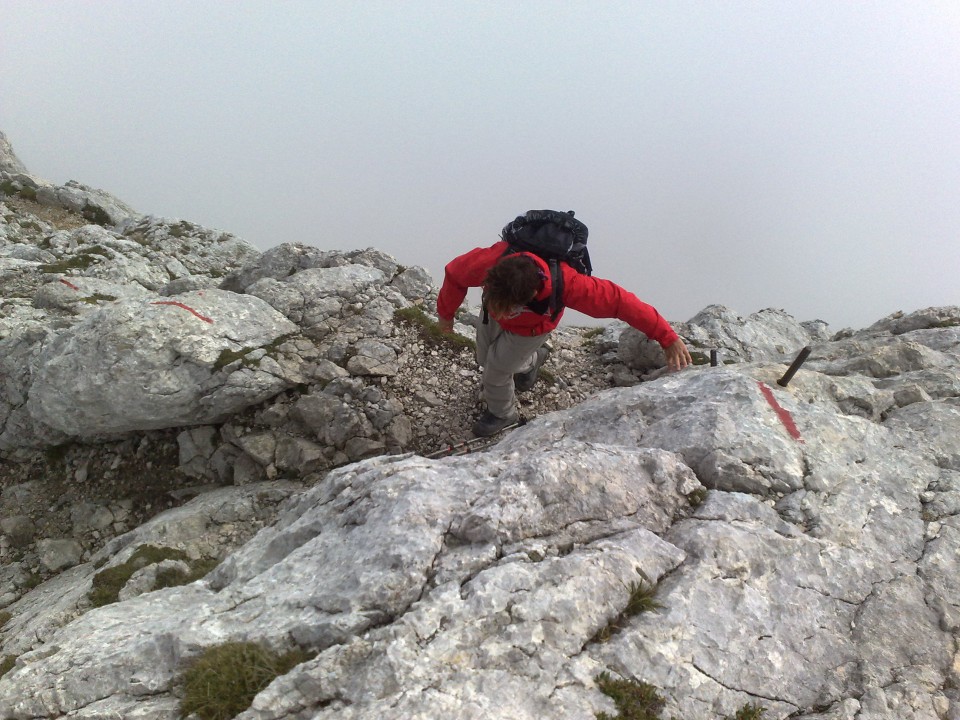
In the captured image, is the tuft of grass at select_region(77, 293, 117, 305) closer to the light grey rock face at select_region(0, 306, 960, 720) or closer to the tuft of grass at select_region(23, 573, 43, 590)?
the tuft of grass at select_region(23, 573, 43, 590)

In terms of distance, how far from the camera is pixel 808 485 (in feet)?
21.6

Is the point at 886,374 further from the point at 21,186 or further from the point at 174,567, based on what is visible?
→ the point at 21,186

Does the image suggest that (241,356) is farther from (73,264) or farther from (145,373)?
(73,264)

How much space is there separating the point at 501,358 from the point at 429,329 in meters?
4.62

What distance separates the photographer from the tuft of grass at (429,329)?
46.0 feet

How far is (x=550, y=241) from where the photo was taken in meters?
8.02

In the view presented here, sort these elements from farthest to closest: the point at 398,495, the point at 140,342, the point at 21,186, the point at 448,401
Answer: the point at 21,186, the point at 448,401, the point at 140,342, the point at 398,495

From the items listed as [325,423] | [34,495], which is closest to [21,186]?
[34,495]

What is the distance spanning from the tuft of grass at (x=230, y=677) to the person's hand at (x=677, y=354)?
717 cm

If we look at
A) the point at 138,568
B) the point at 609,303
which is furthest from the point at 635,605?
the point at 138,568

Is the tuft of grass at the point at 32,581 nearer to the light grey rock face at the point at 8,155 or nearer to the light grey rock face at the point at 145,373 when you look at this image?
the light grey rock face at the point at 145,373

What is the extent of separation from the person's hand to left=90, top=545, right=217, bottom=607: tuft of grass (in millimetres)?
8370

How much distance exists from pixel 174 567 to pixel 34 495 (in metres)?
7.07

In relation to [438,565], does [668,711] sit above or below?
below
